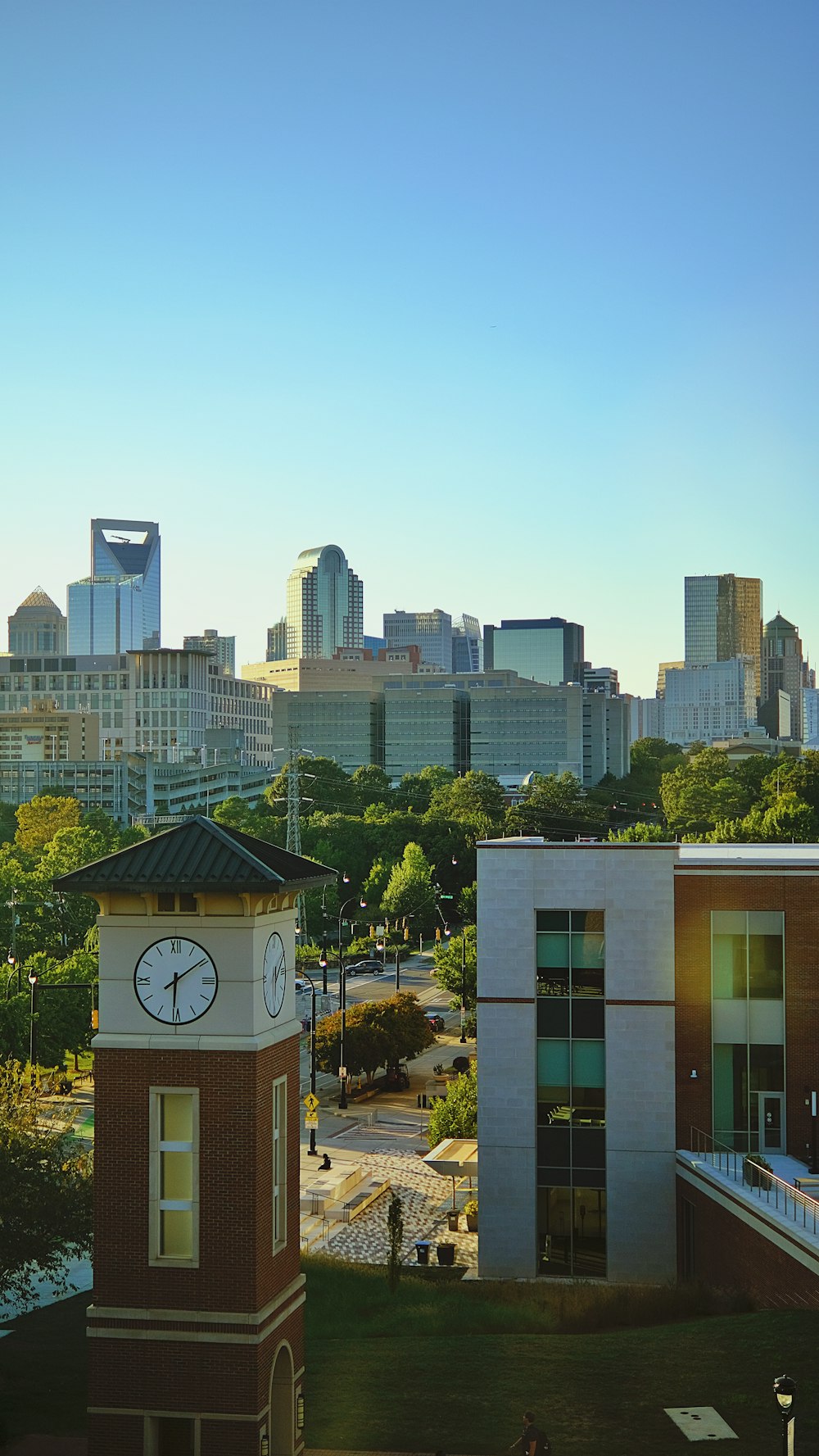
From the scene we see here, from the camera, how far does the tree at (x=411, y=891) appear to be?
→ 11544cm

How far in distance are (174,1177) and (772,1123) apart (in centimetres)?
2358

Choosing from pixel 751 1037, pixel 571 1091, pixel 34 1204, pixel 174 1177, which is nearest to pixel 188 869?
pixel 174 1177

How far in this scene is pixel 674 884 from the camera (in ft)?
133

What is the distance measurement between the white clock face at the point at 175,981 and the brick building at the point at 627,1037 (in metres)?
21.1

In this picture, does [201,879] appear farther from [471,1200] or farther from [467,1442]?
[471,1200]

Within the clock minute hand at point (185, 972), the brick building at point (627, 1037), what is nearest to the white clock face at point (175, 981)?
the clock minute hand at point (185, 972)

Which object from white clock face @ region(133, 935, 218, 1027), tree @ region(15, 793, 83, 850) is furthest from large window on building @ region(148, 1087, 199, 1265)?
tree @ region(15, 793, 83, 850)

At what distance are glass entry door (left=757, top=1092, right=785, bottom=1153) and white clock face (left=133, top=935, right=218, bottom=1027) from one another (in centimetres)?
2369

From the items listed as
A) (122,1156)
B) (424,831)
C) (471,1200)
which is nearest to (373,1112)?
(471,1200)

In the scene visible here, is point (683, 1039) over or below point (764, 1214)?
over

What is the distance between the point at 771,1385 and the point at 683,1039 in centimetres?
1482

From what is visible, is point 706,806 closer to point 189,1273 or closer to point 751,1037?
point 751,1037

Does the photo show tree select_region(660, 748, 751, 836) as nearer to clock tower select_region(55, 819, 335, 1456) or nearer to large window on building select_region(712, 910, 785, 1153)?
large window on building select_region(712, 910, 785, 1153)

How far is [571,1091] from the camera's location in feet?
134
